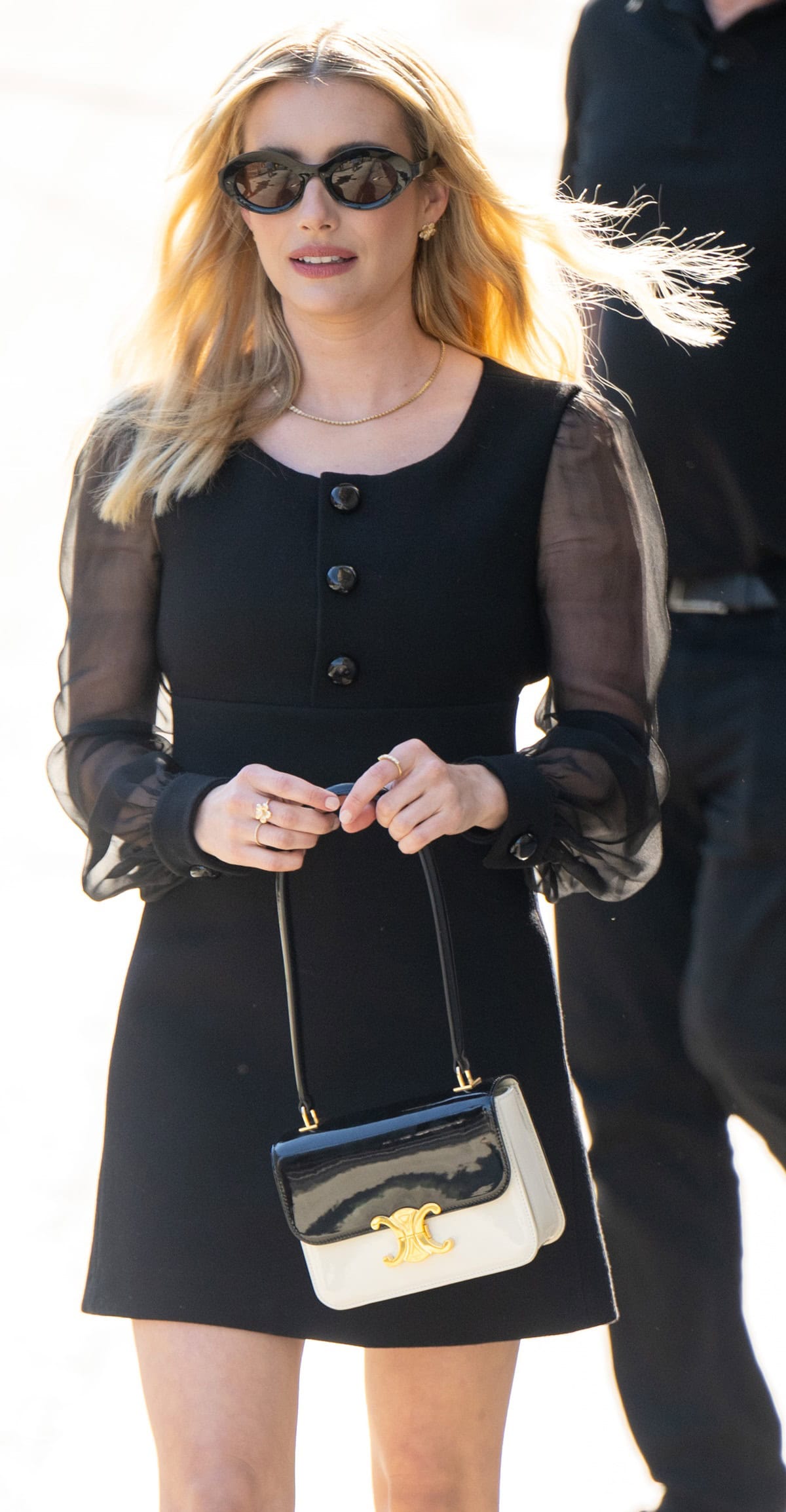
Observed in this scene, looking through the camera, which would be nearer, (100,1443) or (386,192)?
(386,192)

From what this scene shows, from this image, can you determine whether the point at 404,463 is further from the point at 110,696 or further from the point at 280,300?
the point at 110,696

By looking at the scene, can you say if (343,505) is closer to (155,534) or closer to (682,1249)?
(155,534)

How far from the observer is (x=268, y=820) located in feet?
8.28

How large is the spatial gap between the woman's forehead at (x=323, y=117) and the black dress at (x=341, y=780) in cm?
40

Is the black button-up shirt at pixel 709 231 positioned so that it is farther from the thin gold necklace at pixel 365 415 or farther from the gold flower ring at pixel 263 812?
the gold flower ring at pixel 263 812

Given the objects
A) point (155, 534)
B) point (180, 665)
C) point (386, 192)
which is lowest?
point (180, 665)

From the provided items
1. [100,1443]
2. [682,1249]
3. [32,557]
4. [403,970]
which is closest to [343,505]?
[403,970]

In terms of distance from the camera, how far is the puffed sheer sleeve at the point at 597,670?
2779 mm

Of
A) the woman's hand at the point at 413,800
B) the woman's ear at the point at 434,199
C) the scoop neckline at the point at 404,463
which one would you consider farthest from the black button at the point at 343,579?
the woman's ear at the point at 434,199

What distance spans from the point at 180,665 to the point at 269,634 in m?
0.14

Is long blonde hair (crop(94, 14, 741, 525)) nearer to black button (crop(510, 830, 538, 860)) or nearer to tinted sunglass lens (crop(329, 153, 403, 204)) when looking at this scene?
tinted sunglass lens (crop(329, 153, 403, 204))

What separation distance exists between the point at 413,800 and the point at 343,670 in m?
0.28

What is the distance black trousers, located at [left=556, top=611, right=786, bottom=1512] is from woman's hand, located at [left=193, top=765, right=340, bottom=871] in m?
0.93

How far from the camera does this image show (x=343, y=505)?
2.77 meters
